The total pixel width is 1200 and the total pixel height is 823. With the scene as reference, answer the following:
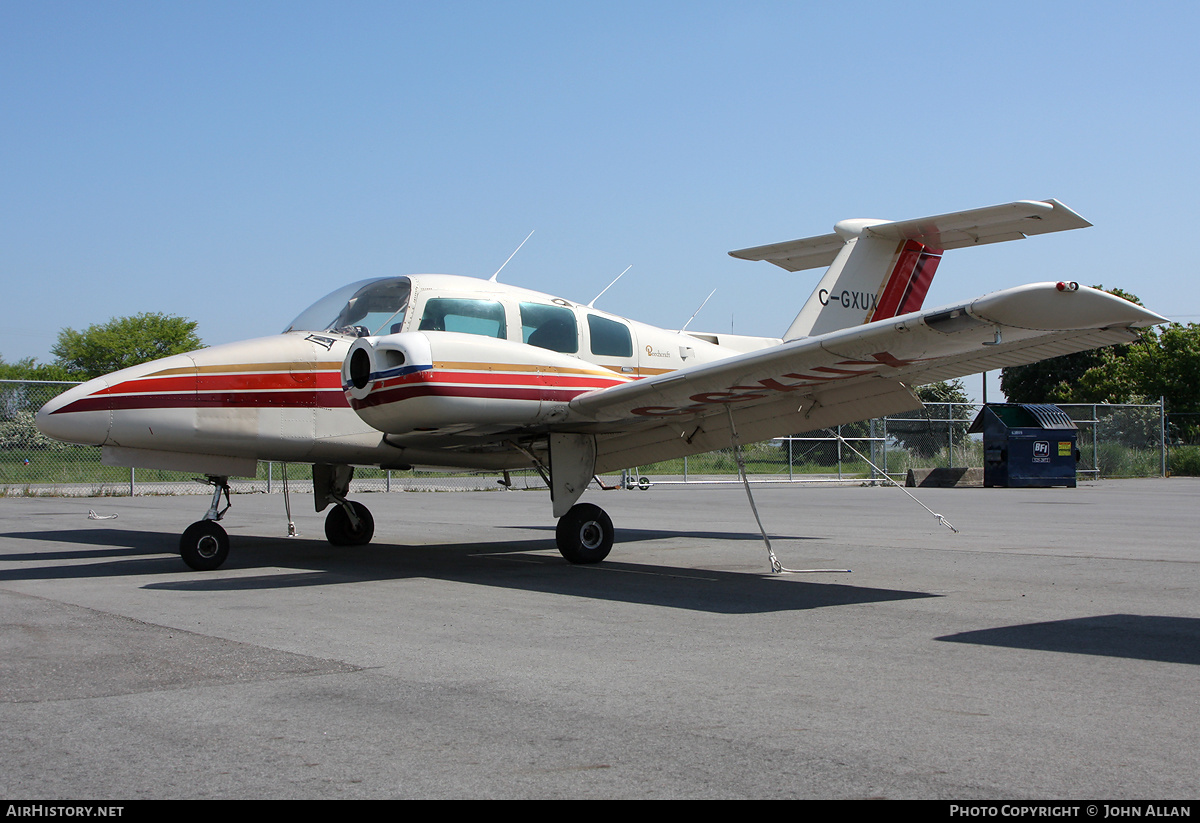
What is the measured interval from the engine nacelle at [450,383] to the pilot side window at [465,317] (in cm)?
63

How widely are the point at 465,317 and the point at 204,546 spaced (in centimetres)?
323

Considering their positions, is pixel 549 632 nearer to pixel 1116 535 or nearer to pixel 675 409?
pixel 675 409

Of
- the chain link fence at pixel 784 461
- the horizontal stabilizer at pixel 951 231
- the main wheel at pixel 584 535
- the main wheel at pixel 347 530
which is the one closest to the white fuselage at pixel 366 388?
the main wheel at pixel 584 535

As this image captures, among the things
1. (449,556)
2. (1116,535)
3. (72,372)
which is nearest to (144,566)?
(449,556)

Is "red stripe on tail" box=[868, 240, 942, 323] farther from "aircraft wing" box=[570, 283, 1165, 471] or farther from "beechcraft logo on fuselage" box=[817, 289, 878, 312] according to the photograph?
"aircraft wing" box=[570, 283, 1165, 471]

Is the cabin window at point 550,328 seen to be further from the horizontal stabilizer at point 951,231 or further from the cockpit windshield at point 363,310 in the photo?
the horizontal stabilizer at point 951,231

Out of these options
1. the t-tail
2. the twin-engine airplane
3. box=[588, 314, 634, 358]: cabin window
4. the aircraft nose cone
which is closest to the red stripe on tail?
the t-tail

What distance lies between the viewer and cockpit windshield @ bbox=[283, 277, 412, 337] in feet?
31.1

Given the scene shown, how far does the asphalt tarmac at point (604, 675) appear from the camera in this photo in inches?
127

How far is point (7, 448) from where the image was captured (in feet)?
69.6

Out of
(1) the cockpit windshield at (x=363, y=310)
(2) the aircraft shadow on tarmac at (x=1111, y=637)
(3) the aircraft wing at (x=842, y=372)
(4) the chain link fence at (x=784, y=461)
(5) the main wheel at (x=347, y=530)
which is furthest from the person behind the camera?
(4) the chain link fence at (x=784, y=461)

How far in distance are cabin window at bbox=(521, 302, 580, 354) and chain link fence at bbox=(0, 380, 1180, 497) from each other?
44.6ft

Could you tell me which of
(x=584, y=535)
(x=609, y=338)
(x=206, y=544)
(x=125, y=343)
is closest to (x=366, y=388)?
(x=206, y=544)

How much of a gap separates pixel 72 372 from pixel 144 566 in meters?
79.3
